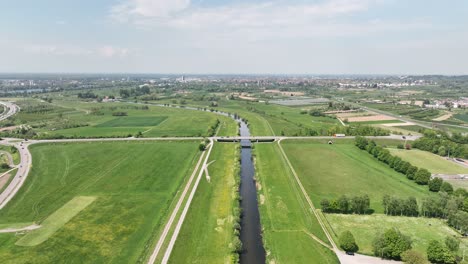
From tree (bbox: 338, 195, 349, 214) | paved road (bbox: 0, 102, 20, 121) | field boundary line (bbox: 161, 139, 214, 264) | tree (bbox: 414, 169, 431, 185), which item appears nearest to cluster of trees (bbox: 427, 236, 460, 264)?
tree (bbox: 338, 195, 349, 214)

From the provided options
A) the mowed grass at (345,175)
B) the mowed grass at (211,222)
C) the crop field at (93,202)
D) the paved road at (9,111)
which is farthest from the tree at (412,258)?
the paved road at (9,111)

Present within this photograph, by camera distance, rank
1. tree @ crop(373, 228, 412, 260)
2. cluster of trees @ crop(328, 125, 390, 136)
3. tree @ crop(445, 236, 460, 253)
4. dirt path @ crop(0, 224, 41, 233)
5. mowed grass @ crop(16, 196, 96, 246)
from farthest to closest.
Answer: cluster of trees @ crop(328, 125, 390, 136) < dirt path @ crop(0, 224, 41, 233) < mowed grass @ crop(16, 196, 96, 246) < tree @ crop(445, 236, 460, 253) < tree @ crop(373, 228, 412, 260)

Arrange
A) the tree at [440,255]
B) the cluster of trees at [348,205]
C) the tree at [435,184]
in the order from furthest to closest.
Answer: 1. the tree at [435,184]
2. the cluster of trees at [348,205]
3. the tree at [440,255]

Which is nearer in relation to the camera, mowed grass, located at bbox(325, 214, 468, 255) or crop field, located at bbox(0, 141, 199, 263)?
crop field, located at bbox(0, 141, 199, 263)

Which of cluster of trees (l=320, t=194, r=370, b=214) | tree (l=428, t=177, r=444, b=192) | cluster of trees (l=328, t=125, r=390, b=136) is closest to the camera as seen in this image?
cluster of trees (l=320, t=194, r=370, b=214)

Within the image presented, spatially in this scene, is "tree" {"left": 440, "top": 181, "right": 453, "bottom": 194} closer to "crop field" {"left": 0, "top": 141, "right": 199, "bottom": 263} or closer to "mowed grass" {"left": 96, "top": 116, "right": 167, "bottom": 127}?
"crop field" {"left": 0, "top": 141, "right": 199, "bottom": 263}

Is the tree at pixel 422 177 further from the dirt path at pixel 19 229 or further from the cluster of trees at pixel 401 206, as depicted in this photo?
the dirt path at pixel 19 229
